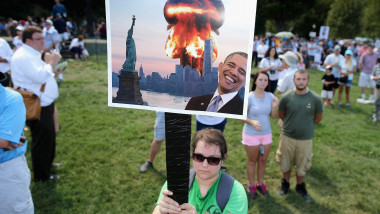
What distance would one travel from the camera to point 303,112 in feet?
12.2

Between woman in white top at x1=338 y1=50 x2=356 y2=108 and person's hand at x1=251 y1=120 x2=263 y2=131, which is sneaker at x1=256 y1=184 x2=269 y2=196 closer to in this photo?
person's hand at x1=251 y1=120 x2=263 y2=131

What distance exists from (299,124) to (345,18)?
43036 millimetres

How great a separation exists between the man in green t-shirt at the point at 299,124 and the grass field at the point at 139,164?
0.51 m

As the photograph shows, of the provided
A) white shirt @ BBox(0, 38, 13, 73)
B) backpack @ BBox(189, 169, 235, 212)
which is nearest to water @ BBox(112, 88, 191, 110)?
backpack @ BBox(189, 169, 235, 212)

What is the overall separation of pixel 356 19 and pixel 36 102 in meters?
46.6

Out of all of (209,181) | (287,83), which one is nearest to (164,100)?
(209,181)

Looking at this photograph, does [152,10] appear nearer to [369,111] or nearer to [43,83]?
[43,83]

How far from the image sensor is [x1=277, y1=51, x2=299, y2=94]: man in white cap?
5371mm

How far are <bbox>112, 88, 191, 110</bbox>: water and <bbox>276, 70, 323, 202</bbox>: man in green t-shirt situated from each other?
2790 mm

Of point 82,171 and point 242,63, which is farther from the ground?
point 242,63

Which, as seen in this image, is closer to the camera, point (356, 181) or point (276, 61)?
point (356, 181)

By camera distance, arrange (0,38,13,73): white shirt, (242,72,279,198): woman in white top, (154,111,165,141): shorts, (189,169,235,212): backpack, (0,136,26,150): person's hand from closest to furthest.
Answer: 1. (189,169,235,212): backpack
2. (0,136,26,150): person's hand
3. (242,72,279,198): woman in white top
4. (154,111,165,141): shorts
5. (0,38,13,73): white shirt

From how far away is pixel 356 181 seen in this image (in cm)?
441

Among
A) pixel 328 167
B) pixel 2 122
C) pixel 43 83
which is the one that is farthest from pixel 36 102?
pixel 328 167
